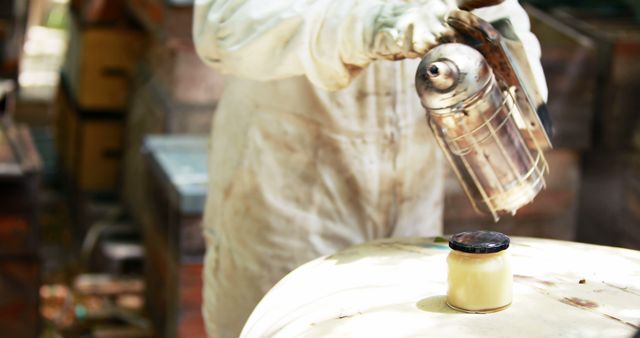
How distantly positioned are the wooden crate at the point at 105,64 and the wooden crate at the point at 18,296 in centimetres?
186

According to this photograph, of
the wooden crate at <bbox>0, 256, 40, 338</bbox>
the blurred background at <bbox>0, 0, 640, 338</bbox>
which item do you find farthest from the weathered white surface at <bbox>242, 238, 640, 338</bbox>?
the wooden crate at <bbox>0, 256, 40, 338</bbox>

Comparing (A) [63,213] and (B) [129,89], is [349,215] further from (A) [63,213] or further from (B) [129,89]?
(A) [63,213]

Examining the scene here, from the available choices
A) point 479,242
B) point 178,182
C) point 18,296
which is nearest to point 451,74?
point 479,242

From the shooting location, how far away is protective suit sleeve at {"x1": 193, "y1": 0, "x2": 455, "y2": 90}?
220 cm

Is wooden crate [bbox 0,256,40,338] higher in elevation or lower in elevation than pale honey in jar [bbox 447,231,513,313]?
lower

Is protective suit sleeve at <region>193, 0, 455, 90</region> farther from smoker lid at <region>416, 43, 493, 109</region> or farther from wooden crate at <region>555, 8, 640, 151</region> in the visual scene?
wooden crate at <region>555, 8, 640, 151</region>

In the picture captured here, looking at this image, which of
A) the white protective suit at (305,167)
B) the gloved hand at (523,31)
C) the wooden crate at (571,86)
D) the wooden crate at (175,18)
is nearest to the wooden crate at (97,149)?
the wooden crate at (175,18)

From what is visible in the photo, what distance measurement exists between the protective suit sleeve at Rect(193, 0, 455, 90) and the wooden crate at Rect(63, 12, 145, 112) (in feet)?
13.4

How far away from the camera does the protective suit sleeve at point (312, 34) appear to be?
2203 millimetres

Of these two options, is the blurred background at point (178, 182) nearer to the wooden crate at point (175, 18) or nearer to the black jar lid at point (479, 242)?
the wooden crate at point (175, 18)

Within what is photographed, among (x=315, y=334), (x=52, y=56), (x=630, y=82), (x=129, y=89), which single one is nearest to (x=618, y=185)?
(x=630, y=82)

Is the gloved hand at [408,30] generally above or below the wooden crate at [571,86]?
above

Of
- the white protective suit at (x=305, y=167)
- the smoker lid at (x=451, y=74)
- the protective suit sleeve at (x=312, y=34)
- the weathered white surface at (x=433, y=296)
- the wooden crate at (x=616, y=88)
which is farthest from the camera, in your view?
the wooden crate at (x=616, y=88)

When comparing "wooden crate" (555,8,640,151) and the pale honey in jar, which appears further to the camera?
"wooden crate" (555,8,640,151)
